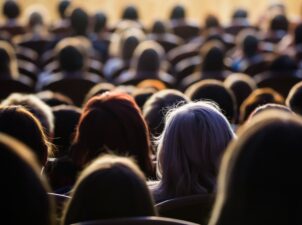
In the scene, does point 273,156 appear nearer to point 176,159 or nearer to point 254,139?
point 254,139

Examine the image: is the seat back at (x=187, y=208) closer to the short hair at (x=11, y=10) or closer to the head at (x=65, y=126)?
the head at (x=65, y=126)

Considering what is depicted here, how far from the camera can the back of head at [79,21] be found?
12156 mm

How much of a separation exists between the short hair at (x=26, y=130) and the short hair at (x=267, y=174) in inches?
59.4

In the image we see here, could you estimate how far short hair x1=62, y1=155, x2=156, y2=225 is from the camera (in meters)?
2.41

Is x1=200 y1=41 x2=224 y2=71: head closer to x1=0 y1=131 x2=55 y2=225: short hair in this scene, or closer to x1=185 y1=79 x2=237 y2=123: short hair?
x1=185 y1=79 x2=237 y2=123: short hair

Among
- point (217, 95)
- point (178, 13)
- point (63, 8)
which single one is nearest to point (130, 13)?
point (178, 13)

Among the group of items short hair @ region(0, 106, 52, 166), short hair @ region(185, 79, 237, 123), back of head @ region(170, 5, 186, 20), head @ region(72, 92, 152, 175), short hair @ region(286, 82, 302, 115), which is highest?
short hair @ region(0, 106, 52, 166)

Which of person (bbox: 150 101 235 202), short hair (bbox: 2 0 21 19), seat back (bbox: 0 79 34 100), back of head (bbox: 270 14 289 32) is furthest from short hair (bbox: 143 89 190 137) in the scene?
short hair (bbox: 2 0 21 19)

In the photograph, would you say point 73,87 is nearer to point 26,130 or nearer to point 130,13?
point 26,130

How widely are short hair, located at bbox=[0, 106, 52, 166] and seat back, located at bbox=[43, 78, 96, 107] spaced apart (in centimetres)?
465

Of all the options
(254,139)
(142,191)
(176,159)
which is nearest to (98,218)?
(142,191)

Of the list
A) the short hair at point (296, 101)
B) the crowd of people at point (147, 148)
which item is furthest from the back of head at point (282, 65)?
the short hair at point (296, 101)

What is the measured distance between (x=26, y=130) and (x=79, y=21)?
29.1 feet

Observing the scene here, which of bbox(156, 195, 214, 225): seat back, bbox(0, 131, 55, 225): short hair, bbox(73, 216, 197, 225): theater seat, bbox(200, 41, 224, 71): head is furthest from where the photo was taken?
bbox(200, 41, 224, 71): head
